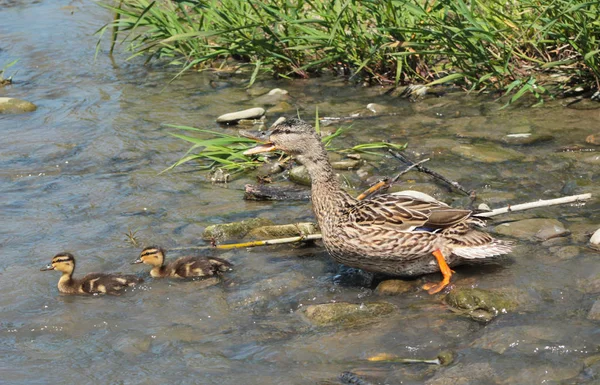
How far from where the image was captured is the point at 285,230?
6.17 meters

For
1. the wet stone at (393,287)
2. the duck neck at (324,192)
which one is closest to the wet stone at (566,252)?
the wet stone at (393,287)

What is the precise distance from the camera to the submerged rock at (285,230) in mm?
6152

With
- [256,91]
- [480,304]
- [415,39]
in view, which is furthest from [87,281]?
[256,91]

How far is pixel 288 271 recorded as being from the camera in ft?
18.6

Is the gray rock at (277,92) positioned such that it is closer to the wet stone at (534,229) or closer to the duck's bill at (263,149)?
the duck's bill at (263,149)

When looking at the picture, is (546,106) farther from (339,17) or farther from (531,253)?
(531,253)

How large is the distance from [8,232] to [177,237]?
1.21 metres

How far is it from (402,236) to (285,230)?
1.08 meters

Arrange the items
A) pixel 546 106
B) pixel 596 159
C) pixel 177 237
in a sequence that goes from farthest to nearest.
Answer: pixel 546 106
pixel 596 159
pixel 177 237

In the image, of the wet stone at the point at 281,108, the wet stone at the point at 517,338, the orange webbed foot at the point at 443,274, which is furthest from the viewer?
the wet stone at the point at 281,108

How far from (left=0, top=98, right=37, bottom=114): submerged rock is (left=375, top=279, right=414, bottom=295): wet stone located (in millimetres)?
5623

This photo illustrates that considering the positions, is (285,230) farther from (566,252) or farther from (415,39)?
(415,39)

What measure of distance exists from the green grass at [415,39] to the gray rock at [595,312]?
3.24 metres

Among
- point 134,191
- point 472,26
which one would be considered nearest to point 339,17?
point 472,26
